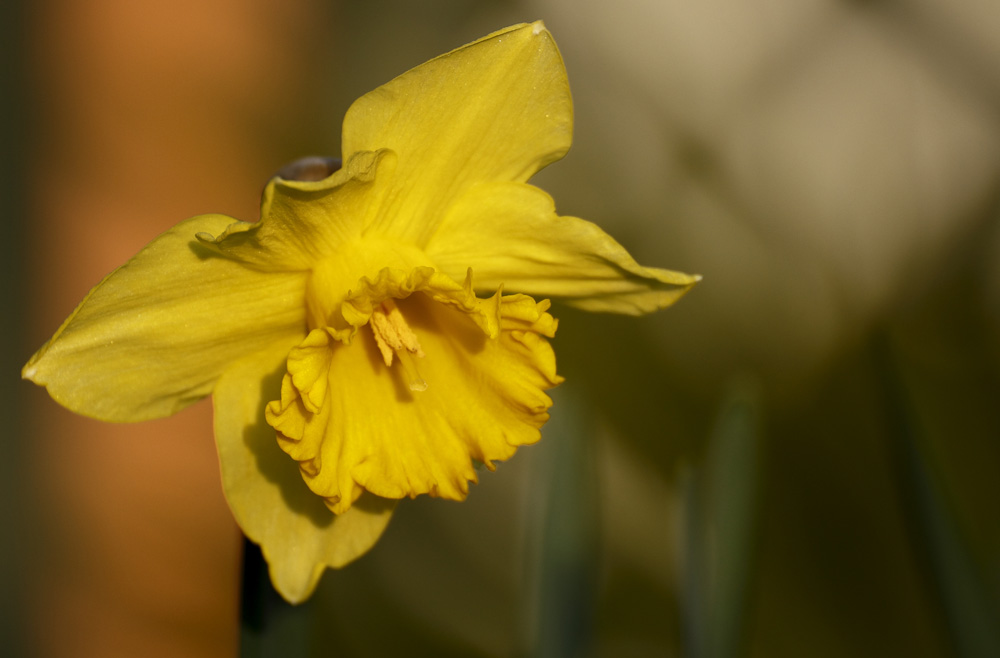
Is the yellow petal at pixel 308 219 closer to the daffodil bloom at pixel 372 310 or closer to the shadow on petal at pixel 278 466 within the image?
the daffodil bloom at pixel 372 310

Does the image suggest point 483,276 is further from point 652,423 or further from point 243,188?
point 652,423

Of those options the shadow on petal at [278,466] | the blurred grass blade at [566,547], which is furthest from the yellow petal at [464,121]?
the blurred grass blade at [566,547]

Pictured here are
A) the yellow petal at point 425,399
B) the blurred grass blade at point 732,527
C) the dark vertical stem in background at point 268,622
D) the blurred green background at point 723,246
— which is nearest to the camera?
the dark vertical stem in background at point 268,622

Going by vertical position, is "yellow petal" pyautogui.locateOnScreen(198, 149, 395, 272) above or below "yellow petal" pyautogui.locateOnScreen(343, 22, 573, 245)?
below

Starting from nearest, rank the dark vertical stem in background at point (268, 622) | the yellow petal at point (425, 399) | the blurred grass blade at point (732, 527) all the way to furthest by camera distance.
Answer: the dark vertical stem in background at point (268, 622), the yellow petal at point (425, 399), the blurred grass blade at point (732, 527)

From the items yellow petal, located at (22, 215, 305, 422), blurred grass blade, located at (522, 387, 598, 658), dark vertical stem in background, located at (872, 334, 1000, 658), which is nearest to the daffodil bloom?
yellow petal, located at (22, 215, 305, 422)

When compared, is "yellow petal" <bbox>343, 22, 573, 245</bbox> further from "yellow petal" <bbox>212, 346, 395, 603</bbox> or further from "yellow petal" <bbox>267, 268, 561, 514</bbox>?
"yellow petal" <bbox>212, 346, 395, 603</bbox>
